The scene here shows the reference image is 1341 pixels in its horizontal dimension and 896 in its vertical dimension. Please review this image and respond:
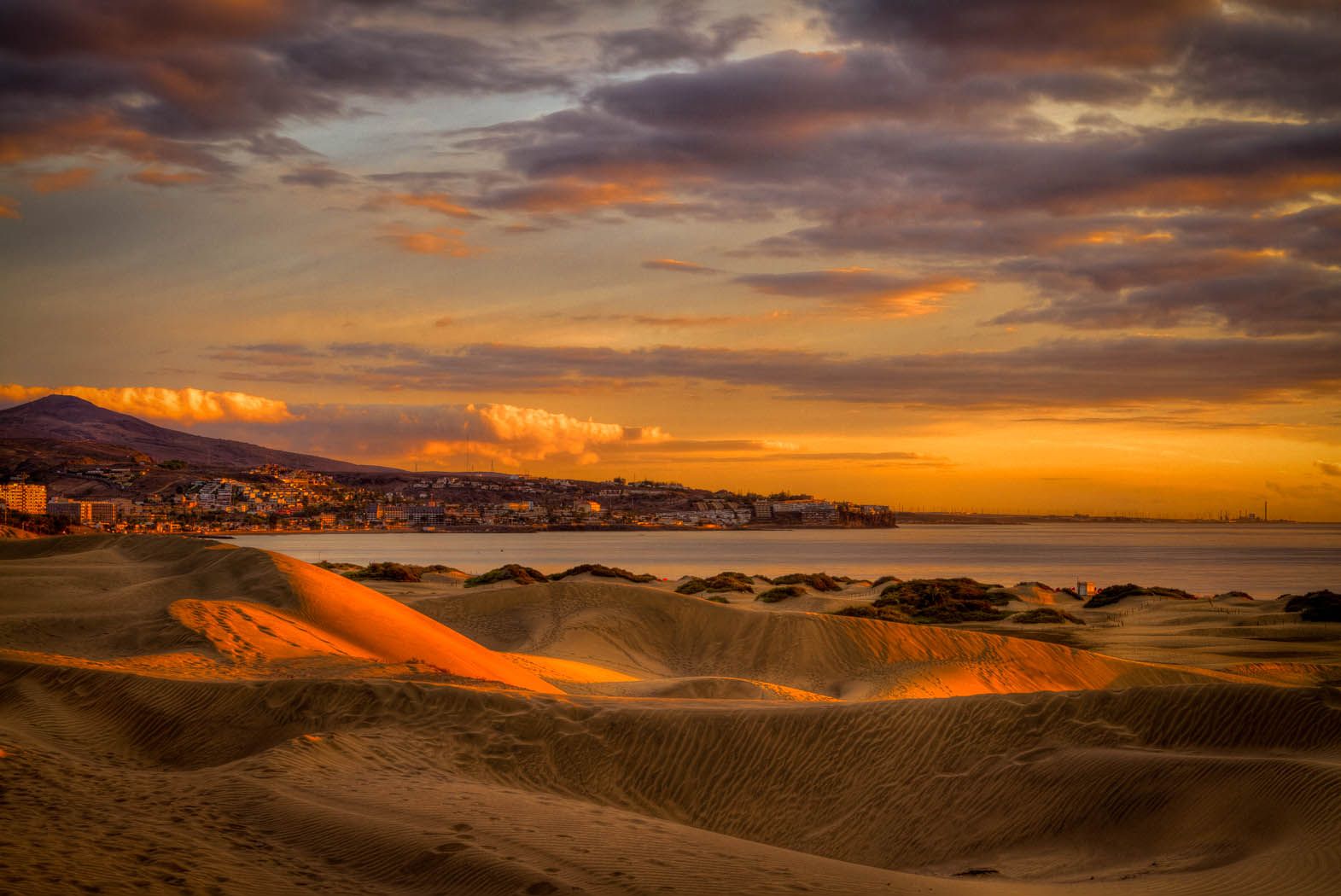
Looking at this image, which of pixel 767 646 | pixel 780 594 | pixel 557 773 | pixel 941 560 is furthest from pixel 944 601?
pixel 941 560

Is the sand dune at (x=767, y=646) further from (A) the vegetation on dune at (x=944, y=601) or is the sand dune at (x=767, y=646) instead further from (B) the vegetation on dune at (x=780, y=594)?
(B) the vegetation on dune at (x=780, y=594)

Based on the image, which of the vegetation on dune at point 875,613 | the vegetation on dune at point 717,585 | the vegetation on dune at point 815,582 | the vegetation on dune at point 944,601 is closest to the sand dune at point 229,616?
the vegetation on dune at point 875,613

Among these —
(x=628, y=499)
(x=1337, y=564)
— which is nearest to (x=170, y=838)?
(x=1337, y=564)

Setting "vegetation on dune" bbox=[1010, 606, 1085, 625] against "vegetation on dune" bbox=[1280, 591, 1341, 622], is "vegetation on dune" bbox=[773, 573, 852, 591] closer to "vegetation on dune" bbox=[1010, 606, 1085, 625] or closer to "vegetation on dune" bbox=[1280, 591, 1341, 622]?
"vegetation on dune" bbox=[1010, 606, 1085, 625]

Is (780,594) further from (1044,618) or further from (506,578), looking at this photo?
(506,578)

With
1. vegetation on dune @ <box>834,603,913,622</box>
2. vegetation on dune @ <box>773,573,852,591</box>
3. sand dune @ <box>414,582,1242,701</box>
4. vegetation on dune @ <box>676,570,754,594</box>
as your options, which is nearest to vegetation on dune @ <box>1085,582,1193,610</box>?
vegetation on dune @ <box>834,603,913,622</box>

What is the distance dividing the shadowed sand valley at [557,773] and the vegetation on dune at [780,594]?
1860 cm

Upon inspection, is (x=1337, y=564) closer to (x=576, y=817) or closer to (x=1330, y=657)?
(x=1330, y=657)

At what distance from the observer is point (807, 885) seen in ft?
21.6

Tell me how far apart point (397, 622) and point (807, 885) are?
13.8m

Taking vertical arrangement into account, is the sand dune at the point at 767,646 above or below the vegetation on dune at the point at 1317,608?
below

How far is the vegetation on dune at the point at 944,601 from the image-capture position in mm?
34219

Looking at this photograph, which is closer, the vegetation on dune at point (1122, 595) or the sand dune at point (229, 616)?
the sand dune at point (229, 616)

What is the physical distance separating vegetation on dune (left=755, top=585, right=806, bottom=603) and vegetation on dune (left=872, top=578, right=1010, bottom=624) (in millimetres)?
3136
